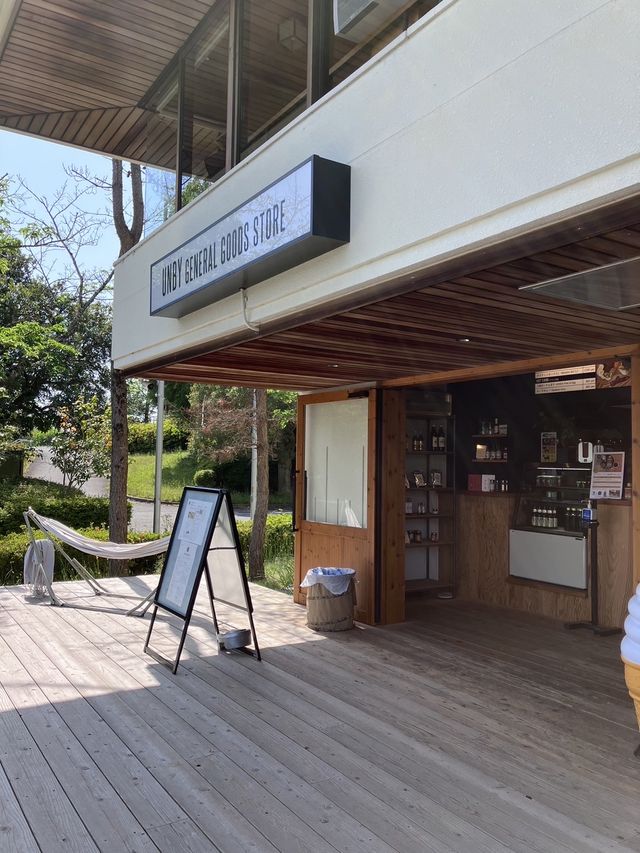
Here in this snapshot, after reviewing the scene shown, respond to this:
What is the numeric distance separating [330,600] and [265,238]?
3182 mm

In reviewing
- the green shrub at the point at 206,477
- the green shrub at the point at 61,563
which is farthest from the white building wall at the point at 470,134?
the green shrub at the point at 206,477

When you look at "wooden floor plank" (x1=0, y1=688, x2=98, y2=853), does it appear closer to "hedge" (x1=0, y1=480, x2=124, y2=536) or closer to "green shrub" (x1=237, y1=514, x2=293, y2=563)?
"green shrub" (x1=237, y1=514, x2=293, y2=563)

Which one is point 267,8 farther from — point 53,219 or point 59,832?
point 53,219

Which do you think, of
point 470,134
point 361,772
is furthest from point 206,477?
point 470,134

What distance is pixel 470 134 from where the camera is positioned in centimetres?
245

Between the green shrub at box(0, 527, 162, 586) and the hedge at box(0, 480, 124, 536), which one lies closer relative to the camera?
the green shrub at box(0, 527, 162, 586)

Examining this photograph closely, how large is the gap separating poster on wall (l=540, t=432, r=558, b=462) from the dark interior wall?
0.05 meters

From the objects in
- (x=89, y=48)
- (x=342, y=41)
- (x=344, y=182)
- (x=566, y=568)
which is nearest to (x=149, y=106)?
(x=89, y=48)

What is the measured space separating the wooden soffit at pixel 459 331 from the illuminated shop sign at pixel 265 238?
13.6 inches

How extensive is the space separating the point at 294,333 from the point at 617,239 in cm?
195

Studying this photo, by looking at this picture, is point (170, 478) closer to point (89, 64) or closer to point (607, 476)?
point (89, 64)

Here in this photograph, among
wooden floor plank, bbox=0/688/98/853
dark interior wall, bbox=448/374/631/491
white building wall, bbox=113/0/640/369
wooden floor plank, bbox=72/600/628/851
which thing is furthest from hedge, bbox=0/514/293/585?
white building wall, bbox=113/0/640/369

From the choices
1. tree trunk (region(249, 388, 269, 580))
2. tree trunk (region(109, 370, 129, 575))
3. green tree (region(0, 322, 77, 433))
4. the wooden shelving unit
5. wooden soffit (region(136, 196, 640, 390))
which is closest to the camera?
wooden soffit (region(136, 196, 640, 390))

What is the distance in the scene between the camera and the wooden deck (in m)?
2.56
